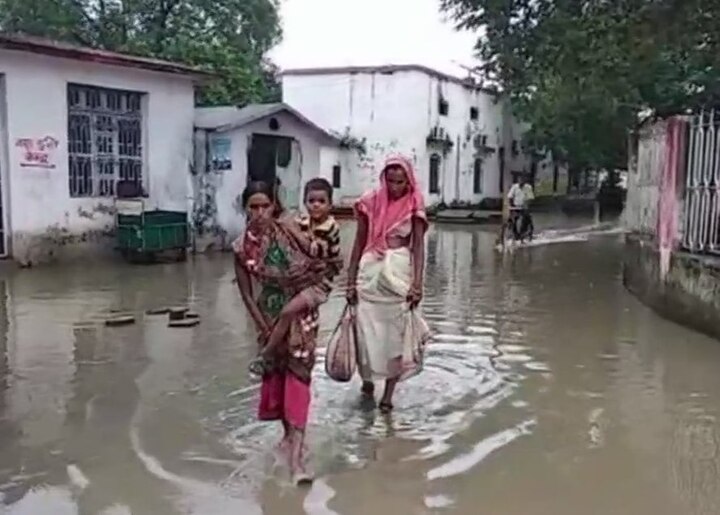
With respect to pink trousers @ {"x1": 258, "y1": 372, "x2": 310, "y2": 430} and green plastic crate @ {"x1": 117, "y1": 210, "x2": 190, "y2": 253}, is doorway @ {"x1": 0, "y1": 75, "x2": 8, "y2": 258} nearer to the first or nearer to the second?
green plastic crate @ {"x1": 117, "y1": 210, "x2": 190, "y2": 253}

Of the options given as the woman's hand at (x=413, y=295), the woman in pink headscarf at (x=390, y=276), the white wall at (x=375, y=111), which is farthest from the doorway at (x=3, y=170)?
the white wall at (x=375, y=111)

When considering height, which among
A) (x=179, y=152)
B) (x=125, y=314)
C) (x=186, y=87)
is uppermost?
(x=186, y=87)

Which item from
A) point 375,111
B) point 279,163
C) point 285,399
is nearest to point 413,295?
point 285,399

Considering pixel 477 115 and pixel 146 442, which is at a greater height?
pixel 477 115

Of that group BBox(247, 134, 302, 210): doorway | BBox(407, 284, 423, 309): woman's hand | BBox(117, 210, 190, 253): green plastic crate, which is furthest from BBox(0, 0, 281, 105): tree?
BBox(407, 284, 423, 309): woman's hand

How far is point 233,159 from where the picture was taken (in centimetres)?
1850

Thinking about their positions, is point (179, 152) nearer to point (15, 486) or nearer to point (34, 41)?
point (34, 41)

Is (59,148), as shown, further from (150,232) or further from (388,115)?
(388,115)

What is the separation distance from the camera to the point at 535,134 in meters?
37.2

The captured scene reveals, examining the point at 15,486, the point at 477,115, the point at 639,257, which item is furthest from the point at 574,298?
the point at 477,115

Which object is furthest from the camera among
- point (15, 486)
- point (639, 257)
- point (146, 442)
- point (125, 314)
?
point (639, 257)

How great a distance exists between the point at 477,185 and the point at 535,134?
4.23 metres

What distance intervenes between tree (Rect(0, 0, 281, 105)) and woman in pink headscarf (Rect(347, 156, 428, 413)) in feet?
73.5

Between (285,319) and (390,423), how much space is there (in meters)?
1.44
